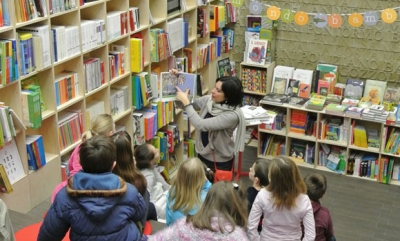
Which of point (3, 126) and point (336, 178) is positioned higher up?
point (3, 126)

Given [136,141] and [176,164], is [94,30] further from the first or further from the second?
[176,164]

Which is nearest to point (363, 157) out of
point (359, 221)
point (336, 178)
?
point (336, 178)

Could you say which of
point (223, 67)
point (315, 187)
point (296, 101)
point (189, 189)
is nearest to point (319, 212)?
point (315, 187)

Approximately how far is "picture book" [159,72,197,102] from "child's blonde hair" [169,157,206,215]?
2.12 m

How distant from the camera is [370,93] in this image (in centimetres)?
651

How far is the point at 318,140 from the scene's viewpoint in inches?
258

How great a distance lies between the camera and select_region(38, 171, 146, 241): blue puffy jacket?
257 cm

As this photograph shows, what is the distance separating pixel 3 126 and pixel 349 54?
4.17 meters

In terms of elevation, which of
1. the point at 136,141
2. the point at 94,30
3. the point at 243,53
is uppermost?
the point at 94,30

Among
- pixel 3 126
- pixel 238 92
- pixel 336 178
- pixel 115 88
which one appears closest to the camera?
pixel 3 126

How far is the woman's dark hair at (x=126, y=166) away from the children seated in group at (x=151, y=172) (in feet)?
2.14

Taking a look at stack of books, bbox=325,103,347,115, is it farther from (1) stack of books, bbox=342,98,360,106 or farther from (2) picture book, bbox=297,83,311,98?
(2) picture book, bbox=297,83,311,98

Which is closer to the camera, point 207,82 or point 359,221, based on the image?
point 359,221

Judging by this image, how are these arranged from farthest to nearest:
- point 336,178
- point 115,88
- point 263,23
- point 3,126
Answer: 1. point 263,23
2. point 336,178
3. point 115,88
4. point 3,126
